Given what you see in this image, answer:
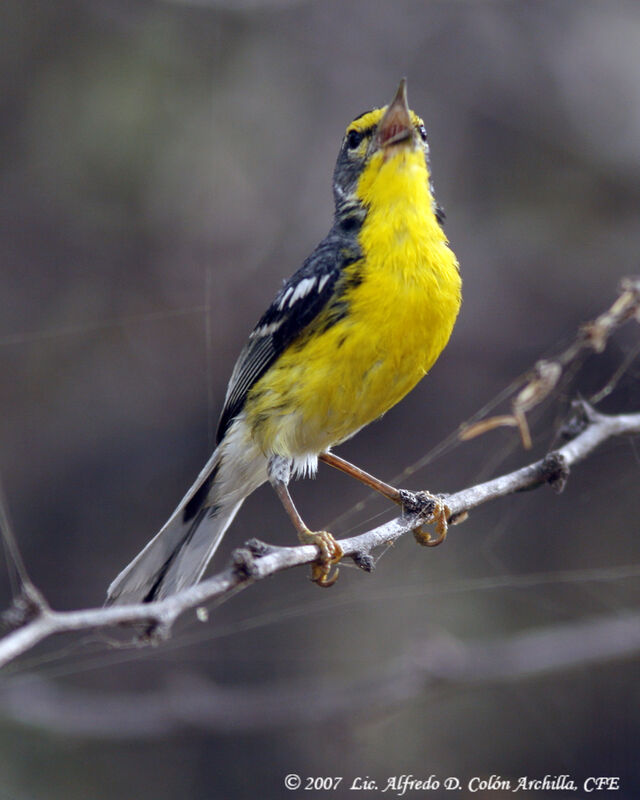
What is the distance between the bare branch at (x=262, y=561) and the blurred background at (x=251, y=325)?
2.26 meters

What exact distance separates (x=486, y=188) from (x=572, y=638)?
3982 mm

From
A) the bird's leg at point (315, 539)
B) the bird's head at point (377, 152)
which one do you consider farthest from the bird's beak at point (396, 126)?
the bird's leg at point (315, 539)

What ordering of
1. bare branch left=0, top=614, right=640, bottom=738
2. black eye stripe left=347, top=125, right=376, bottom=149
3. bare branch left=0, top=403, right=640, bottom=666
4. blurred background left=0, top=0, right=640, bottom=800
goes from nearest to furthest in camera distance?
bare branch left=0, top=403, right=640, bottom=666 < black eye stripe left=347, top=125, right=376, bottom=149 < bare branch left=0, top=614, right=640, bottom=738 < blurred background left=0, top=0, right=640, bottom=800

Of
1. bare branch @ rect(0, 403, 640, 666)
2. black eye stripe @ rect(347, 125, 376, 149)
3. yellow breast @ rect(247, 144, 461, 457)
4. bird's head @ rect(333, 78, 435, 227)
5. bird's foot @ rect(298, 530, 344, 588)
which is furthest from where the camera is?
black eye stripe @ rect(347, 125, 376, 149)

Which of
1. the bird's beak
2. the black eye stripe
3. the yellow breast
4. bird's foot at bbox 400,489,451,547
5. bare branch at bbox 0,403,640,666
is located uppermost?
the black eye stripe

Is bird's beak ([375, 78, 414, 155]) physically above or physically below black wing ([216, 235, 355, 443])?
above

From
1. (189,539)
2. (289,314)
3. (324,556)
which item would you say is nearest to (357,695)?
(189,539)

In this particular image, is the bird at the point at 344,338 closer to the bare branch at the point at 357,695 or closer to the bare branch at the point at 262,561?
the bare branch at the point at 262,561

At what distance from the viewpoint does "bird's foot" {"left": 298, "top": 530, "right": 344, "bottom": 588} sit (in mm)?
3297

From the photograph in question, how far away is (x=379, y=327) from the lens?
3.44 metres

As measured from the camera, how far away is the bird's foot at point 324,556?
10.8 feet

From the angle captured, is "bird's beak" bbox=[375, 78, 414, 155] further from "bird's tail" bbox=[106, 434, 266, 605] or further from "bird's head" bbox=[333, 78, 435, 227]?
"bird's tail" bbox=[106, 434, 266, 605]

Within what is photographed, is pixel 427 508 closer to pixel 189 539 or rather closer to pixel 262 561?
pixel 189 539

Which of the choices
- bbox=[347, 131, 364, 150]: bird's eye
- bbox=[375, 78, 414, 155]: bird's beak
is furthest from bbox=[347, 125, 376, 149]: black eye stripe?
bbox=[375, 78, 414, 155]: bird's beak
